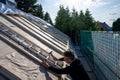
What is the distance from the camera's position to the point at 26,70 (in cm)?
446

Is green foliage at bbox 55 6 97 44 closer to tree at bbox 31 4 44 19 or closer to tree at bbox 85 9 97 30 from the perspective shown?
tree at bbox 85 9 97 30

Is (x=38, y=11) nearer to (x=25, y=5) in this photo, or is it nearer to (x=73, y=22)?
(x=25, y=5)

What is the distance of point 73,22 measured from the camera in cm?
2978

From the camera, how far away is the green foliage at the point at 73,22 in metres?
28.6

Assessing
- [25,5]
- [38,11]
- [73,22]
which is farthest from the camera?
[38,11]

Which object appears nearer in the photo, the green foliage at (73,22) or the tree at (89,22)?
the green foliage at (73,22)

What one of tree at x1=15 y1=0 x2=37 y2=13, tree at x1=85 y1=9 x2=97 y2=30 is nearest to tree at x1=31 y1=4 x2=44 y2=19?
tree at x1=15 y1=0 x2=37 y2=13

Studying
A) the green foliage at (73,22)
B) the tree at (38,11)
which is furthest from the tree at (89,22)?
the tree at (38,11)

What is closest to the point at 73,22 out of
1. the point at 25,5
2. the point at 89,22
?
the point at 89,22

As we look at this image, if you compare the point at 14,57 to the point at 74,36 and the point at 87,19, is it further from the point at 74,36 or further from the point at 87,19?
the point at 87,19

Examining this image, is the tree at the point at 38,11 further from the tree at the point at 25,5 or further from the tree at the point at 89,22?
the tree at the point at 89,22

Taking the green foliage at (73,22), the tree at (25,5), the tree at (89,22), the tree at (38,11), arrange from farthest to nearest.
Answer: the tree at (38,11) < the tree at (25,5) < the tree at (89,22) < the green foliage at (73,22)

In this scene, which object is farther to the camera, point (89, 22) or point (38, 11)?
point (38, 11)

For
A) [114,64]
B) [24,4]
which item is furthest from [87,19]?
[114,64]
